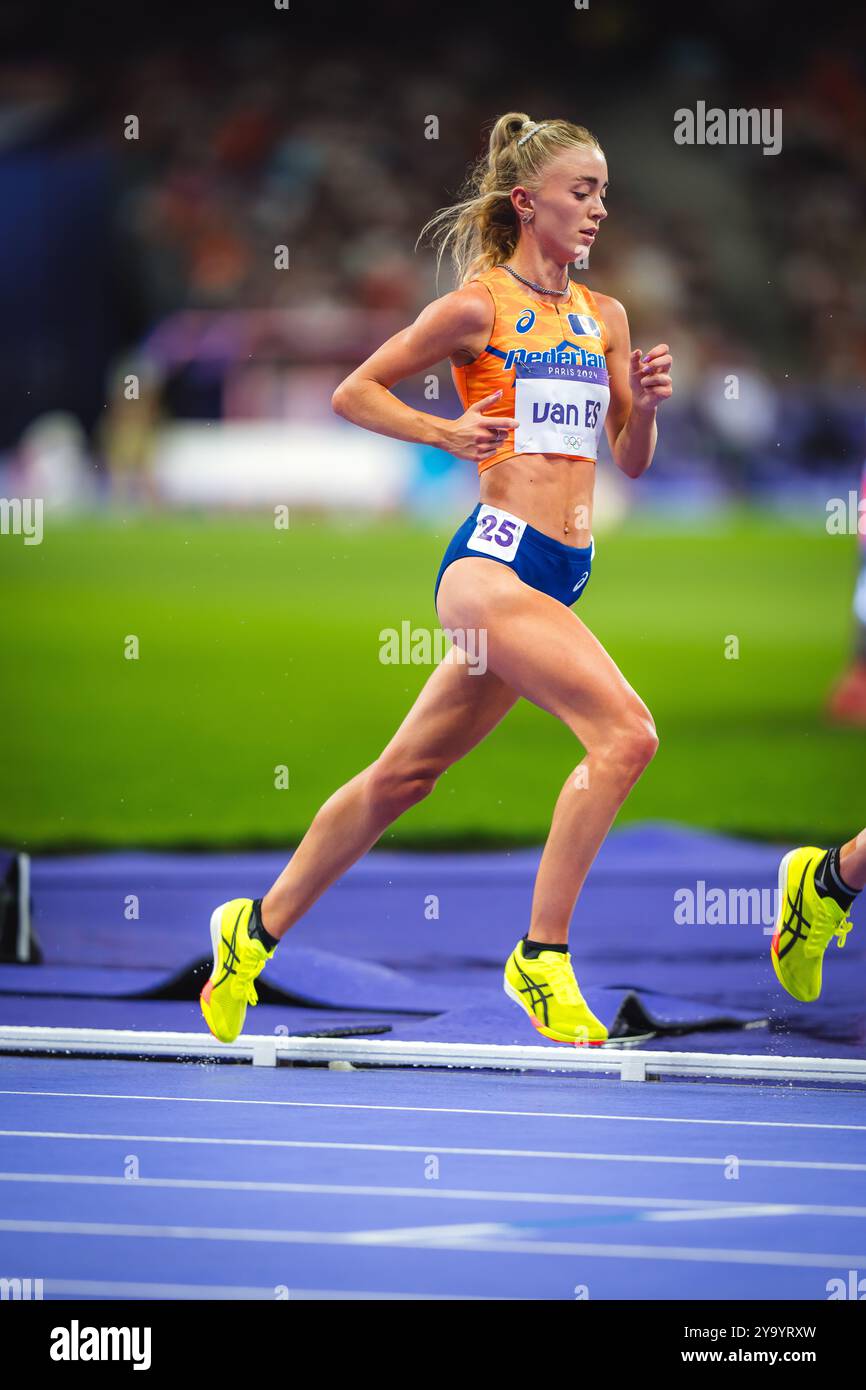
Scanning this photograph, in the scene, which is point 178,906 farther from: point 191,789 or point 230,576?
point 230,576

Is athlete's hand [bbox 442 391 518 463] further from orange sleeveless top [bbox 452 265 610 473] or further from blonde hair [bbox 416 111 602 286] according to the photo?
blonde hair [bbox 416 111 602 286]

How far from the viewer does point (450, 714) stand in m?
5.57

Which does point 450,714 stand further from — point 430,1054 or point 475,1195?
point 475,1195

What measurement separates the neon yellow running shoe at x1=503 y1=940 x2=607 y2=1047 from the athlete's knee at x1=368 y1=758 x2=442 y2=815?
53 centimetres

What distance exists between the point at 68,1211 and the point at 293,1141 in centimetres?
92

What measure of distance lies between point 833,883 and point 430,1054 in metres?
1.18

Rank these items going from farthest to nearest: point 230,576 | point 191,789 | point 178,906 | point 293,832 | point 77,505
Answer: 1. point 77,505
2. point 230,576
3. point 191,789
4. point 293,832
5. point 178,906

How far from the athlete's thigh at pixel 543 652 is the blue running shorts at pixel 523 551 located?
34 mm

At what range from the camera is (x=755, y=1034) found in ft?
21.5

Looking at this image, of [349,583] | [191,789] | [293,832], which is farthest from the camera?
[349,583]

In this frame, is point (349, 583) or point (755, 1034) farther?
point (349, 583)

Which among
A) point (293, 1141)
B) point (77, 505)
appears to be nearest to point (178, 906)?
point (293, 1141)

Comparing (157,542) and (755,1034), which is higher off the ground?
(157,542)

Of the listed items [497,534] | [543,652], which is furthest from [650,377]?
[543,652]
